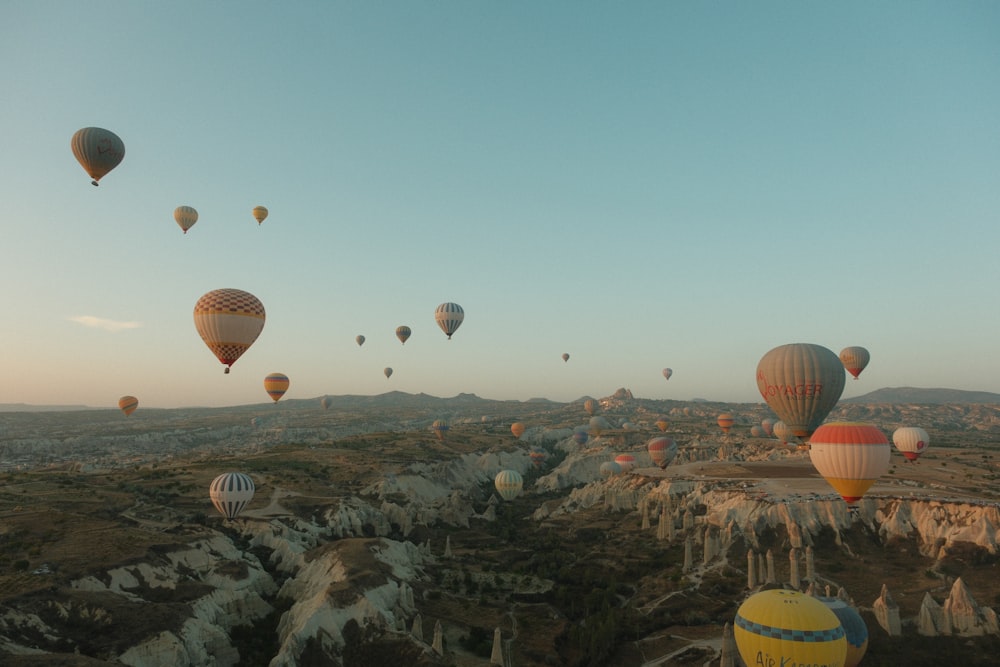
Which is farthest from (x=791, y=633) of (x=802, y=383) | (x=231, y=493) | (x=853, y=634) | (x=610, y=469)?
(x=610, y=469)

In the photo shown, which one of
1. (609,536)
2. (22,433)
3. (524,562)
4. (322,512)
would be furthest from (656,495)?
(22,433)

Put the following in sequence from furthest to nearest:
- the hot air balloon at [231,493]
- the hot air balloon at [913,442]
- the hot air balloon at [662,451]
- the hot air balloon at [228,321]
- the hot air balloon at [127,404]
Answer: the hot air balloon at [127,404] → the hot air balloon at [662,451] → the hot air balloon at [913,442] → the hot air balloon at [231,493] → the hot air balloon at [228,321]

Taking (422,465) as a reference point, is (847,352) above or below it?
above

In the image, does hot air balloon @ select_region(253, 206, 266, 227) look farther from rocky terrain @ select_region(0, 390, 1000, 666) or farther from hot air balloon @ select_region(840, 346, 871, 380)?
hot air balloon @ select_region(840, 346, 871, 380)

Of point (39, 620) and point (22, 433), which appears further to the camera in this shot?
point (22, 433)

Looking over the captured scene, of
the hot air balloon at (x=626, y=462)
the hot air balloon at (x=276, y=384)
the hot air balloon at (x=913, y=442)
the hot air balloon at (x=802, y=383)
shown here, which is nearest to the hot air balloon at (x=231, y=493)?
the hot air balloon at (x=276, y=384)

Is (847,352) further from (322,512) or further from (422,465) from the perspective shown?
(322,512)

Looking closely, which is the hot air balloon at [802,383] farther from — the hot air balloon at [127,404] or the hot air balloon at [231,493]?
the hot air balloon at [127,404]
